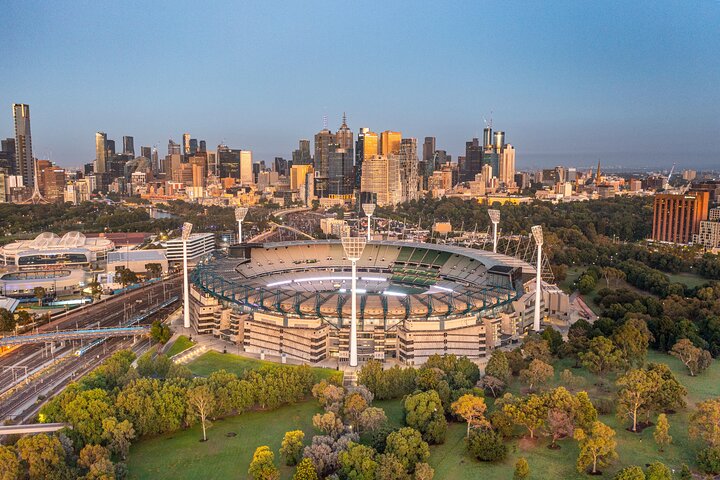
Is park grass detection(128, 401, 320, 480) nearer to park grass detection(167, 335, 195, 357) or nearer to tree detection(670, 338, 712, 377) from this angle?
park grass detection(167, 335, 195, 357)

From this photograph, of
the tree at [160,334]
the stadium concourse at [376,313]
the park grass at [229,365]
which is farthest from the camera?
the tree at [160,334]

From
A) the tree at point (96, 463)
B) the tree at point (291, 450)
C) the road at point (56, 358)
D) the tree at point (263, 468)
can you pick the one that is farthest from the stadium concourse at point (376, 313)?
the tree at point (96, 463)

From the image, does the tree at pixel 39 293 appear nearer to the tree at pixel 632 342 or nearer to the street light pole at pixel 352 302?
the street light pole at pixel 352 302

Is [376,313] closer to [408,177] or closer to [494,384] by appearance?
[494,384]

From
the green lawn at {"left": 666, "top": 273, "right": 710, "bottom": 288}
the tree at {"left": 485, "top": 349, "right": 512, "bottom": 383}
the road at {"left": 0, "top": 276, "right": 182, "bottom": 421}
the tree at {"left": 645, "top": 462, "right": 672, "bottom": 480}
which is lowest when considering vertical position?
the road at {"left": 0, "top": 276, "right": 182, "bottom": 421}

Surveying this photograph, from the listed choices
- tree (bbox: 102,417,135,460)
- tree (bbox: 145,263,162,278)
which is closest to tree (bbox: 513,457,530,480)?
tree (bbox: 102,417,135,460)

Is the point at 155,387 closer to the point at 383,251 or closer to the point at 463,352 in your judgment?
the point at 463,352

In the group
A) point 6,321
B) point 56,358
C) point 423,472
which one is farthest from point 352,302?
point 6,321
